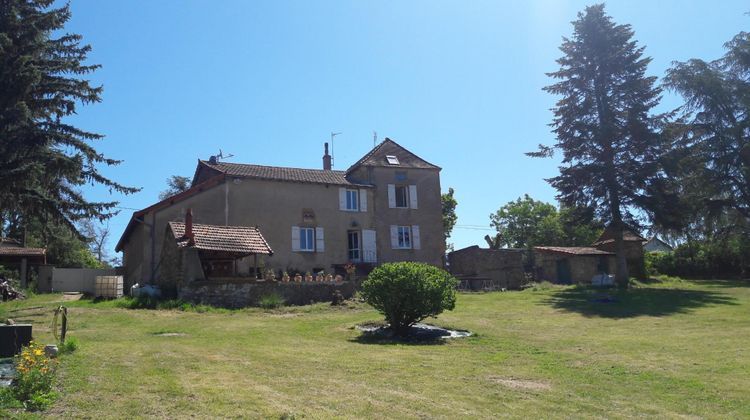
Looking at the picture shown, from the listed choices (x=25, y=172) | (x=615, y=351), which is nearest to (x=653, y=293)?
(x=615, y=351)

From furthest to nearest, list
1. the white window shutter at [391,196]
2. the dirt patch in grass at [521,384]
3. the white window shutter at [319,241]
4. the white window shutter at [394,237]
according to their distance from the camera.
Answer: the white window shutter at [391,196], the white window shutter at [394,237], the white window shutter at [319,241], the dirt patch in grass at [521,384]

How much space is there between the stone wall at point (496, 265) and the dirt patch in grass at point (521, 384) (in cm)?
2403

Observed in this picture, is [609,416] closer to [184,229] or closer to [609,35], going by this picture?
[184,229]

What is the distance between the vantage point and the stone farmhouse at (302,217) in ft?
85.1

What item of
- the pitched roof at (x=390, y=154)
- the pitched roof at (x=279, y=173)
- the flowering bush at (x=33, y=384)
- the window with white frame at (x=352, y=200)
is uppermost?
the pitched roof at (x=390, y=154)

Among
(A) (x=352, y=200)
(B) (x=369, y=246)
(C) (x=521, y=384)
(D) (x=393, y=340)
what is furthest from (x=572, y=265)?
(C) (x=521, y=384)

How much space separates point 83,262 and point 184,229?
2544 centimetres

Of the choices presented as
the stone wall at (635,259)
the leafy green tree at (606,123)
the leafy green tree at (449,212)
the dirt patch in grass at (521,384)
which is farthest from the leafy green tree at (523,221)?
the dirt patch in grass at (521,384)

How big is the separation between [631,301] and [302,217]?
16.5m

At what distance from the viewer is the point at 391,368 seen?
9523 mm

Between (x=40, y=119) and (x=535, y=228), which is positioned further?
(x=535, y=228)

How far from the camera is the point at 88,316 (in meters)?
16.4

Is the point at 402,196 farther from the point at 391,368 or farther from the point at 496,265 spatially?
the point at 391,368

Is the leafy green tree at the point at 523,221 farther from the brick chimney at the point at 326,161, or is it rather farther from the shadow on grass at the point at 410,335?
the shadow on grass at the point at 410,335
